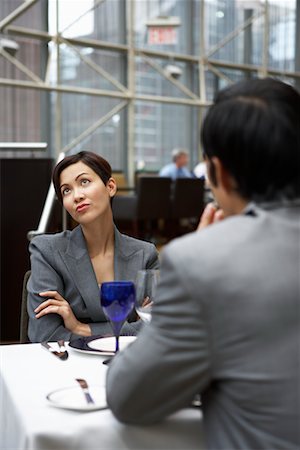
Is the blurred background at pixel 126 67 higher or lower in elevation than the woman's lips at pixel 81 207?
higher

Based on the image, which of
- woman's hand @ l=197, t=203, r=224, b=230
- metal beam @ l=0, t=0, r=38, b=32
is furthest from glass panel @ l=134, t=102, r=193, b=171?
woman's hand @ l=197, t=203, r=224, b=230

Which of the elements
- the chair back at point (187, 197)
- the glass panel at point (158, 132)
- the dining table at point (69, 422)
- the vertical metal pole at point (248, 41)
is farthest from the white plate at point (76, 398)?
the vertical metal pole at point (248, 41)

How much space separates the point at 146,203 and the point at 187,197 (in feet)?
2.01

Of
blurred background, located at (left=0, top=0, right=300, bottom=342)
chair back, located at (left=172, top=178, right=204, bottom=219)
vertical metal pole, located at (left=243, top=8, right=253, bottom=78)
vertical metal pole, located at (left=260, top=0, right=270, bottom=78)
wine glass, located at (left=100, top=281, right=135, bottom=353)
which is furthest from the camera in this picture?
vertical metal pole, located at (left=260, top=0, right=270, bottom=78)

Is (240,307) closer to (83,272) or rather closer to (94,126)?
(83,272)

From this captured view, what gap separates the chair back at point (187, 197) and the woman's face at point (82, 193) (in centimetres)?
682

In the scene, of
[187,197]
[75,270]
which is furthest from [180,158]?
[75,270]

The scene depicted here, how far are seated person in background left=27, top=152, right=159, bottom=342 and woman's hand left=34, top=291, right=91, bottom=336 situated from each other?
0.03 metres

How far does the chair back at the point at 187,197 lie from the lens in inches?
363

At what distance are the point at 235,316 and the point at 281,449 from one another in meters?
0.21

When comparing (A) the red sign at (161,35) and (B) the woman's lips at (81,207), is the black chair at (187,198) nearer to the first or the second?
(A) the red sign at (161,35)

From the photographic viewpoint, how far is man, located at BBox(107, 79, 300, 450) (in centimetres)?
100

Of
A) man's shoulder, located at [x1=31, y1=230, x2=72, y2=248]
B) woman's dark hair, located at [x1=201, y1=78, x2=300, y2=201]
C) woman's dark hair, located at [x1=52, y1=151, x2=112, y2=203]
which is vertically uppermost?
woman's dark hair, located at [x1=201, y1=78, x2=300, y2=201]

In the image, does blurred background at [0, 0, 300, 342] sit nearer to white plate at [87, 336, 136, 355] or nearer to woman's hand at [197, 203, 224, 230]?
white plate at [87, 336, 136, 355]
